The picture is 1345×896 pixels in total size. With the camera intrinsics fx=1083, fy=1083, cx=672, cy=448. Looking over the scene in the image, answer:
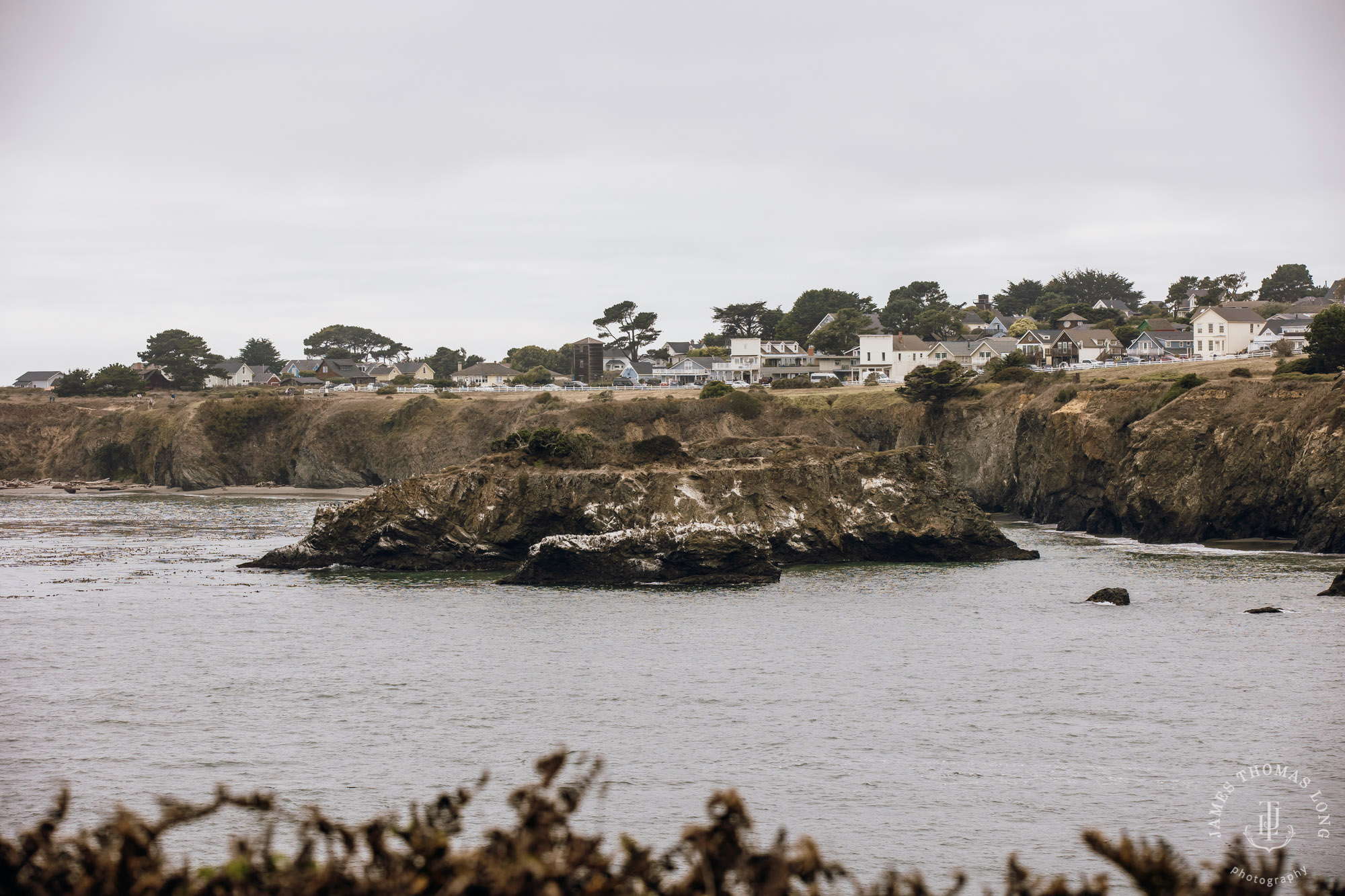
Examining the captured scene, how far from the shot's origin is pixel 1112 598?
150ft

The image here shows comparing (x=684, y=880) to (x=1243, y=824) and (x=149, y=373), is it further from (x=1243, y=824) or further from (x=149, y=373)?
(x=149, y=373)

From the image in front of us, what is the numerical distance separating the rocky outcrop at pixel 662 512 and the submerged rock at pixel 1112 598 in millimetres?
15054

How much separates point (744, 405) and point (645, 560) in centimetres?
5793

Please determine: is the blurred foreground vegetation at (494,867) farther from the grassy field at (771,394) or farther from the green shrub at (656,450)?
the grassy field at (771,394)

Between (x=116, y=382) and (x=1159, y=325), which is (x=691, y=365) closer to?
(x=1159, y=325)

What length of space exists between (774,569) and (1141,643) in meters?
21.0

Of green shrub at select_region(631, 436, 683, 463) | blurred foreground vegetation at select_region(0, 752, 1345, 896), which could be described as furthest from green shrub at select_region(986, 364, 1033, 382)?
blurred foreground vegetation at select_region(0, 752, 1345, 896)

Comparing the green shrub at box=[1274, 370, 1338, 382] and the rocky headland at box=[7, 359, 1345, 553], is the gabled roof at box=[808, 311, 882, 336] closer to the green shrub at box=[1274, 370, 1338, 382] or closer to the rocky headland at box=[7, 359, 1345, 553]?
the rocky headland at box=[7, 359, 1345, 553]

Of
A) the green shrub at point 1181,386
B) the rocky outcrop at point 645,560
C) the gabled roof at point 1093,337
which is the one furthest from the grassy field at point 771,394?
the rocky outcrop at point 645,560

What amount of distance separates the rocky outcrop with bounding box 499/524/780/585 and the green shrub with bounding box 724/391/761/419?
55639 millimetres

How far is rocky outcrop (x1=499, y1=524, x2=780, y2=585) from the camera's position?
5409cm

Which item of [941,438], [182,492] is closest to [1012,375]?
[941,438]

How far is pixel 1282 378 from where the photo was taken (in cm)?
7288

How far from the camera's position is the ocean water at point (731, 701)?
21.9 m
